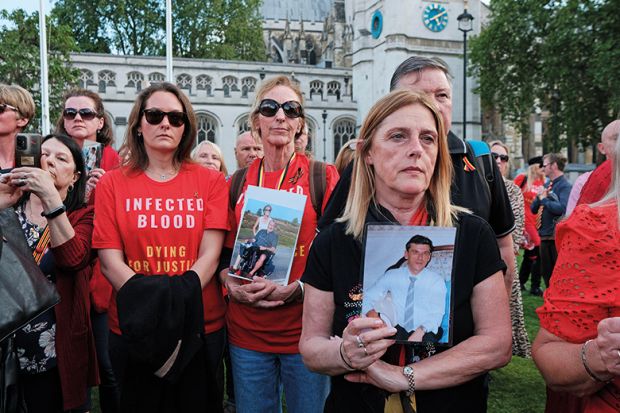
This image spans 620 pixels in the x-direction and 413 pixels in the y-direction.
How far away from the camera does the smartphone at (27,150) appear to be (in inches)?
112

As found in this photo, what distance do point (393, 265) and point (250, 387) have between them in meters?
1.37

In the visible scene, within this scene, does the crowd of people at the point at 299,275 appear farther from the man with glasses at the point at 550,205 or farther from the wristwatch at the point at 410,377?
the man with glasses at the point at 550,205

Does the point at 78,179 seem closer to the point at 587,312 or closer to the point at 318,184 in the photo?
the point at 318,184

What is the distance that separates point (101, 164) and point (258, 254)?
83.8 inches

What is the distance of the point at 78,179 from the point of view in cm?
323

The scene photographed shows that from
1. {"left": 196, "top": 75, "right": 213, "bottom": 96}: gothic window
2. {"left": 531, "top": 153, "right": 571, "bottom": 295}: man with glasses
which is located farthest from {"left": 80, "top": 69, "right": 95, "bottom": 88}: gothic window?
{"left": 531, "top": 153, "right": 571, "bottom": 295}: man with glasses

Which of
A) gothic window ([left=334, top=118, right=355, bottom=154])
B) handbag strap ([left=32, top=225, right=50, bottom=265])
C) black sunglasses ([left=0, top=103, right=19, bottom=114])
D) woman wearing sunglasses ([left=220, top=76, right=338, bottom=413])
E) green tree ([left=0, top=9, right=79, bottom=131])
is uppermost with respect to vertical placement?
green tree ([left=0, top=9, right=79, bottom=131])

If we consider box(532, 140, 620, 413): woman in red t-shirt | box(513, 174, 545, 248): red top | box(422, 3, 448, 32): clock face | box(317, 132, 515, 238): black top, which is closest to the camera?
box(532, 140, 620, 413): woman in red t-shirt

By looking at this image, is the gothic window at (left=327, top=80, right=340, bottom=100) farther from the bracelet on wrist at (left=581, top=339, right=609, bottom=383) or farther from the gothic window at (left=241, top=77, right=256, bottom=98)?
the bracelet on wrist at (left=581, top=339, right=609, bottom=383)

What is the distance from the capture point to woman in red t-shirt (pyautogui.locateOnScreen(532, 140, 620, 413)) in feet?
5.48

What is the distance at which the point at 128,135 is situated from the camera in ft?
9.78

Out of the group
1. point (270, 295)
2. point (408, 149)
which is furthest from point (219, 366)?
point (408, 149)

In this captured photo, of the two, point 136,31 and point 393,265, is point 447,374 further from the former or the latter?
point 136,31

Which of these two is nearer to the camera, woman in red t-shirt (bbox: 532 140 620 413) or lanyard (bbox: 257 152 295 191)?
woman in red t-shirt (bbox: 532 140 620 413)
